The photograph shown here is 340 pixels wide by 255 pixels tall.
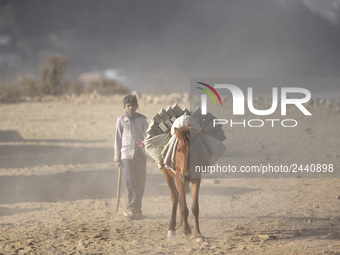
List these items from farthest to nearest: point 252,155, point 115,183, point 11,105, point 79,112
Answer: point 11,105 → point 79,112 → point 252,155 → point 115,183

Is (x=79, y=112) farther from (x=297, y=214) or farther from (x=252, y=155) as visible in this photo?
(x=297, y=214)

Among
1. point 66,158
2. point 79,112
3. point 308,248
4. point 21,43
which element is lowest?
point 308,248

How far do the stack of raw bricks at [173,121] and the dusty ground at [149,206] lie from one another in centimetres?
129

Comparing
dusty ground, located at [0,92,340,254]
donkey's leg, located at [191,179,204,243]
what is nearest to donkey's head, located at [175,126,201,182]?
donkey's leg, located at [191,179,204,243]

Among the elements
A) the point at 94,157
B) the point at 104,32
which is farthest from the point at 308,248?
the point at 104,32

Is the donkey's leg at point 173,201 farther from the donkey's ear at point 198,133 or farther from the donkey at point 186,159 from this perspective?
the donkey's ear at point 198,133

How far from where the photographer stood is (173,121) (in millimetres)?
6664

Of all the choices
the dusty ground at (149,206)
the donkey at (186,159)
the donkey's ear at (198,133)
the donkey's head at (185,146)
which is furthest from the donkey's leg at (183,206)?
the donkey's ear at (198,133)

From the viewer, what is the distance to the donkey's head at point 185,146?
19.7 ft

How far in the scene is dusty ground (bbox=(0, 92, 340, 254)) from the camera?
6411 millimetres

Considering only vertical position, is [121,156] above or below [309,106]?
below

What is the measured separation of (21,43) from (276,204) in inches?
2005

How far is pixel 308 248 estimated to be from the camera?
606 cm

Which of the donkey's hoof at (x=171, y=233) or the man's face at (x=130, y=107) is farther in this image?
the man's face at (x=130, y=107)
